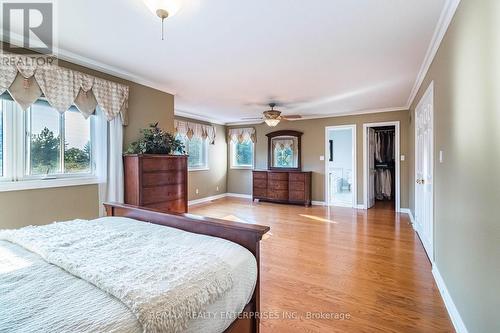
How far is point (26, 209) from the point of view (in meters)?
2.63

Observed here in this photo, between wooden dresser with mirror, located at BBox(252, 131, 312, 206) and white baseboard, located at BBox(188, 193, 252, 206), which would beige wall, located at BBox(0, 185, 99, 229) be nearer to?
white baseboard, located at BBox(188, 193, 252, 206)

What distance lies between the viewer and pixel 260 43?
8.75 feet

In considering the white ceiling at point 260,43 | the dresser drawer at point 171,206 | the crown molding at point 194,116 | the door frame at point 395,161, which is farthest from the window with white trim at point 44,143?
the door frame at point 395,161

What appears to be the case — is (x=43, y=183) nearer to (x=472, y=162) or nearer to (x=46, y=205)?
(x=46, y=205)

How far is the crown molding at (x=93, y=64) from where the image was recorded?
2.55 metres

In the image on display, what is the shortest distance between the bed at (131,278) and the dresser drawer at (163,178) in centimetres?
149

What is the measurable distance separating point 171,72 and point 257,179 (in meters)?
4.30

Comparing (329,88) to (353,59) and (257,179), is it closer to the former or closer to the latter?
(353,59)

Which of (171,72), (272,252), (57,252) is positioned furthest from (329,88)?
(57,252)

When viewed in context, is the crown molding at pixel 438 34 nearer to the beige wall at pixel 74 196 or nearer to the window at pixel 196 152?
the beige wall at pixel 74 196

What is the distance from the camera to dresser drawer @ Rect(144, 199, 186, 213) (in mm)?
3523

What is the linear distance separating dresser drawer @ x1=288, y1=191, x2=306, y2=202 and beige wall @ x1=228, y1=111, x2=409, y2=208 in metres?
0.44

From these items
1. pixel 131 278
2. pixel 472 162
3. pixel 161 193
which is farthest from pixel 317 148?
pixel 131 278

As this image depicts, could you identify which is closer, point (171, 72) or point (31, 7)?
point (31, 7)
